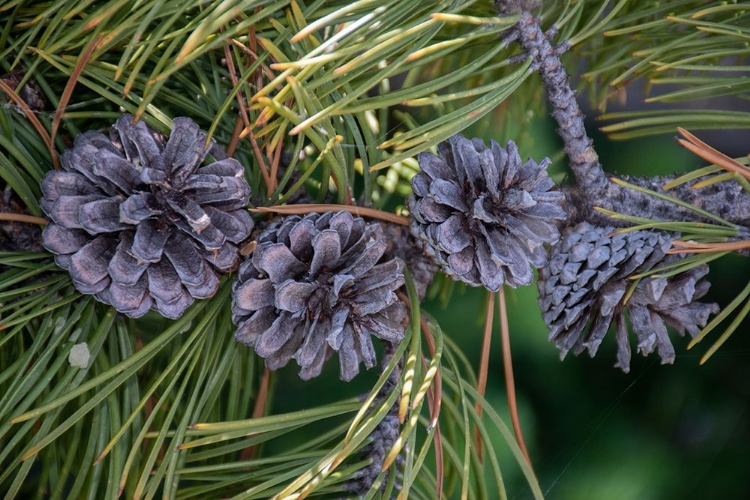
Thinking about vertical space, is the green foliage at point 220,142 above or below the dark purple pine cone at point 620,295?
above

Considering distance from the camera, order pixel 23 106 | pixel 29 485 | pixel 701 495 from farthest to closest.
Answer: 1. pixel 701 495
2. pixel 29 485
3. pixel 23 106

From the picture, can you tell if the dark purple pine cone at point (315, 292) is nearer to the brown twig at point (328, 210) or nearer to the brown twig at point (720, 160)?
the brown twig at point (328, 210)

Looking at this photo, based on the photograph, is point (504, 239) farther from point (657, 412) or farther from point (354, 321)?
point (657, 412)

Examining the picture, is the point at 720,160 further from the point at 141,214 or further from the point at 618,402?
the point at 618,402

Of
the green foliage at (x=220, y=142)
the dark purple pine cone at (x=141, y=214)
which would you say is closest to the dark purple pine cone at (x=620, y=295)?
the green foliage at (x=220, y=142)

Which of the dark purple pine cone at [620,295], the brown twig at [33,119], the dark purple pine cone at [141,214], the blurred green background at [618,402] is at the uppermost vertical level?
the brown twig at [33,119]

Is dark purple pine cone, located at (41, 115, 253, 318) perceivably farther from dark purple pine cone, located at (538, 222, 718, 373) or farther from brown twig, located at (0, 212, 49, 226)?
dark purple pine cone, located at (538, 222, 718, 373)

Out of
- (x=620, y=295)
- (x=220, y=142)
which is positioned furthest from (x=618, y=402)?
(x=220, y=142)

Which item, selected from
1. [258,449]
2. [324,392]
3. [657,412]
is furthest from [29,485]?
[657,412]
